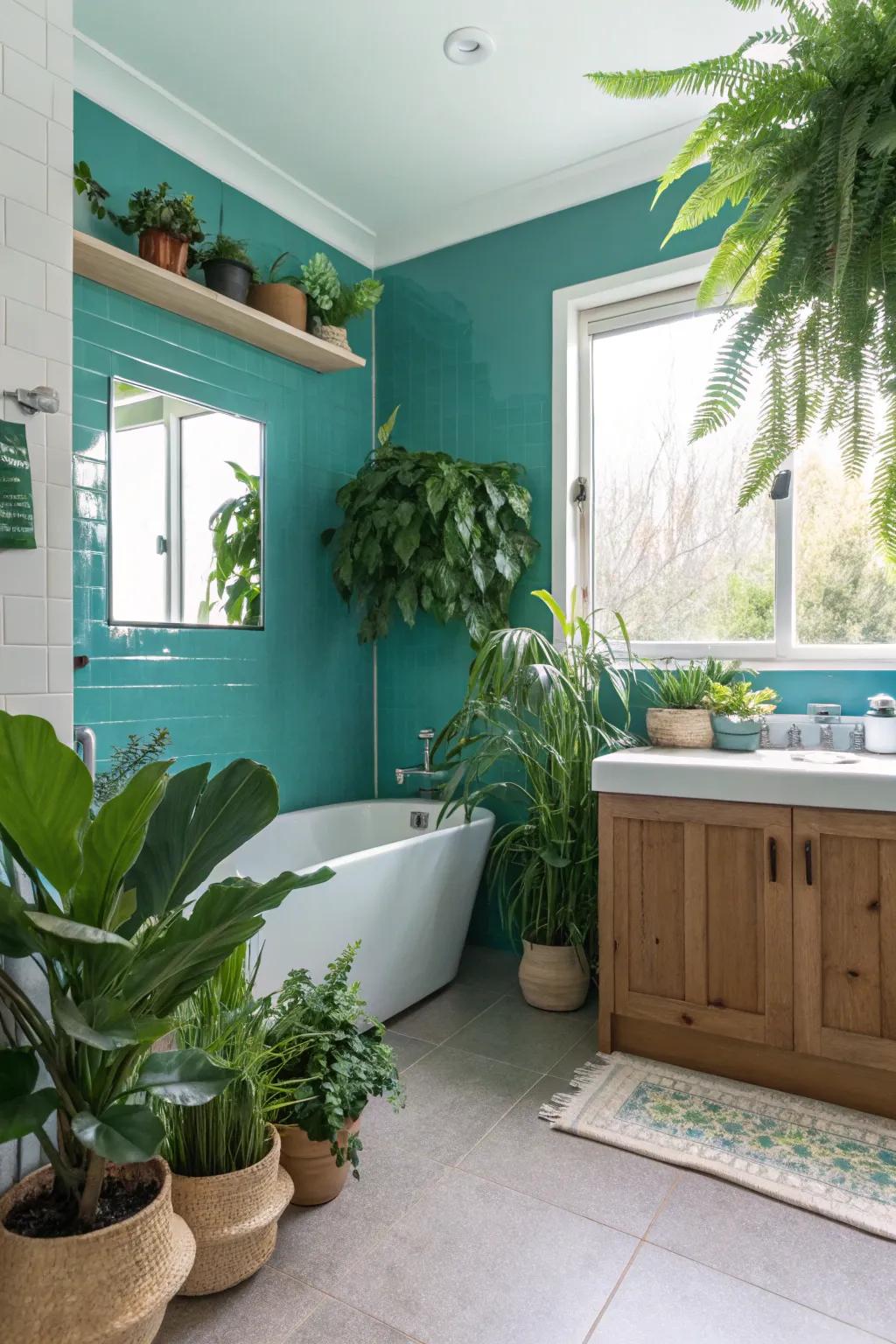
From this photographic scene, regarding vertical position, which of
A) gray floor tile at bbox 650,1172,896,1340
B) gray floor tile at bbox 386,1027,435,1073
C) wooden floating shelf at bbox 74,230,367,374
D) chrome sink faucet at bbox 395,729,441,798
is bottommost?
gray floor tile at bbox 650,1172,896,1340

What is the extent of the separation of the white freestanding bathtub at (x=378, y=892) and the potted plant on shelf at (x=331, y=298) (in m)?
1.79

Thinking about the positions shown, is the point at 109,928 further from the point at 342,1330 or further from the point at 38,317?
the point at 38,317

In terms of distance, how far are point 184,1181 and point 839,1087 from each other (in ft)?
5.23

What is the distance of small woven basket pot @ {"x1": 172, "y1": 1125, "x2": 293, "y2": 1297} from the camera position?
1.50m

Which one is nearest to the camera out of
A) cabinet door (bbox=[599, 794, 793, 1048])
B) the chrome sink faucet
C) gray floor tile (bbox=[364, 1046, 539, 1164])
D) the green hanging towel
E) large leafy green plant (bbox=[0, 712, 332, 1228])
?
large leafy green plant (bbox=[0, 712, 332, 1228])

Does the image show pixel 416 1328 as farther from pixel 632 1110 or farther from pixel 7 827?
pixel 7 827

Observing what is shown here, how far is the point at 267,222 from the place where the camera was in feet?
10.4

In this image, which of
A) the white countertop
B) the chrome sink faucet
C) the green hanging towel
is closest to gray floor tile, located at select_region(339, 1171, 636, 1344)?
the white countertop

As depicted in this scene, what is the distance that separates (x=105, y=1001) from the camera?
3.93 ft

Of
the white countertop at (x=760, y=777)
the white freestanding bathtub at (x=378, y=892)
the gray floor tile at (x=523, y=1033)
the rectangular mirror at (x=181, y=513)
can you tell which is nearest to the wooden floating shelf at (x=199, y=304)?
the rectangular mirror at (x=181, y=513)

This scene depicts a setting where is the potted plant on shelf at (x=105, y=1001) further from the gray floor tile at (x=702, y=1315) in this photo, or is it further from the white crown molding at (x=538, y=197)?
the white crown molding at (x=538, y=197)

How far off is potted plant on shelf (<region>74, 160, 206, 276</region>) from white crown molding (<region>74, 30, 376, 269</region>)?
279 mm

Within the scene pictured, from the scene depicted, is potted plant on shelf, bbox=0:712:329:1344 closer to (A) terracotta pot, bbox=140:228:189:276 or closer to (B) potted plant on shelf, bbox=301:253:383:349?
(A) terracotta pot, bbox=140:228:189:276

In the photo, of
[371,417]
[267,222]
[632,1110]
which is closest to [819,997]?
[632,1110]
